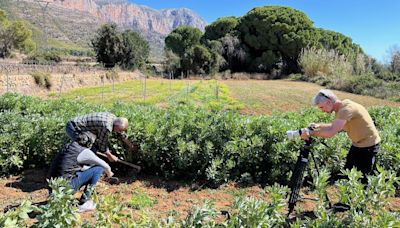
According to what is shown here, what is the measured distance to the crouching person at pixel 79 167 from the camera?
13.6ft

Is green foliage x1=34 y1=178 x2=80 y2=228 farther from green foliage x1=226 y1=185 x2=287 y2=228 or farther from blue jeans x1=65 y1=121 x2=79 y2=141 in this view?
blue jeans x1=65 y1=121 x2=79 y2=141

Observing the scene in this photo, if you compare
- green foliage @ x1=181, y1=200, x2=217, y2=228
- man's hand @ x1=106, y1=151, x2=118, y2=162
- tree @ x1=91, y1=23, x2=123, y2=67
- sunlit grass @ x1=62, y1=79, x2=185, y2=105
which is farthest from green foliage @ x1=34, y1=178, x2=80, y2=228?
tree @ x1=91, y1=23, x2=123, y2=67

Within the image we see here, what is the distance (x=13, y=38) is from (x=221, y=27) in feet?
84.2

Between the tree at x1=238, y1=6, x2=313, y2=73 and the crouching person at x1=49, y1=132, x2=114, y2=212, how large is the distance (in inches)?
1545

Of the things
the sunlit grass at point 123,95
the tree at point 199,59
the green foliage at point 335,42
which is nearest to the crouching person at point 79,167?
the sunlit grass at point 123,95

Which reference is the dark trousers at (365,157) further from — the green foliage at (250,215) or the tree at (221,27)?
the tree at (221,27)

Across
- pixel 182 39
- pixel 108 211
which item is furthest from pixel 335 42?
pixel 108 211

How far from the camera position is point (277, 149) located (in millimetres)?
5262

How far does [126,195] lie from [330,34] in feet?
163

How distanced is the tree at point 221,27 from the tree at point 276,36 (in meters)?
2.30

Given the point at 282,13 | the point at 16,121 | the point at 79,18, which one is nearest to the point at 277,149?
the point at 16,121

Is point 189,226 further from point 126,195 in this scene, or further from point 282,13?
point 282,13

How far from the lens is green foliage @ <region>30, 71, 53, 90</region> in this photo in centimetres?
2073

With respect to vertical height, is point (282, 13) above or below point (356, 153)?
above
